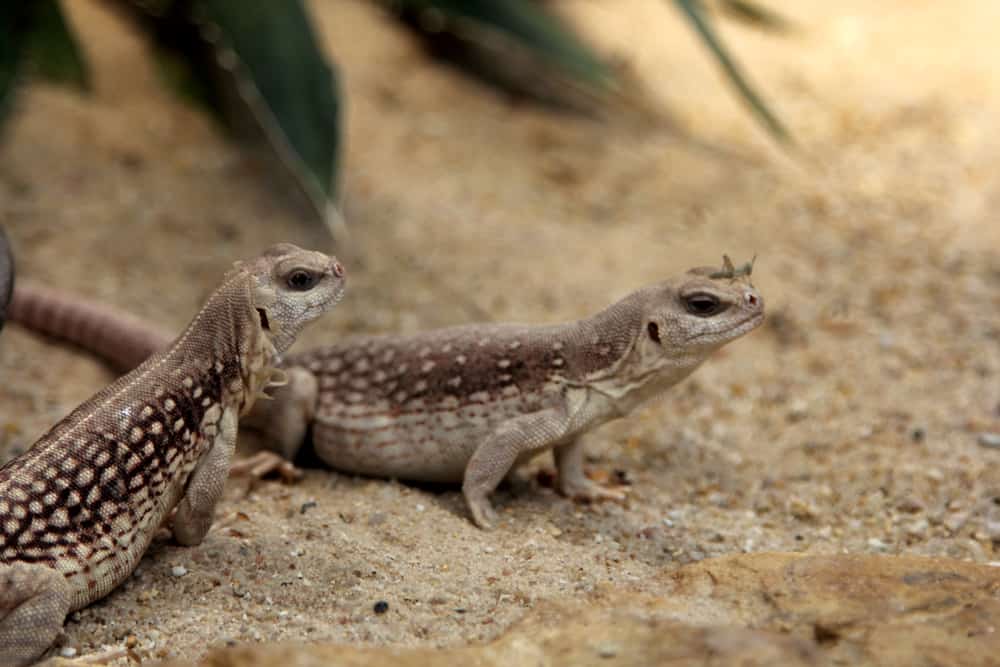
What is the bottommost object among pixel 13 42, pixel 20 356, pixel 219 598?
pixel 20 356

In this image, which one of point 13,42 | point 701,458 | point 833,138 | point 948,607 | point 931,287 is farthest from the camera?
point 833,138

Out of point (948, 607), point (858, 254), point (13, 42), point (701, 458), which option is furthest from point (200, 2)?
point (948, 607)

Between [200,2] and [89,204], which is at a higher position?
[200,2]

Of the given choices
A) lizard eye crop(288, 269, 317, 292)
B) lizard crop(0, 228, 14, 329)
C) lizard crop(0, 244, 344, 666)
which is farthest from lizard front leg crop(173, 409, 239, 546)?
lizard crop(0, 228, 14, 329)

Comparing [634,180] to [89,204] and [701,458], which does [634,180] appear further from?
[89,204]

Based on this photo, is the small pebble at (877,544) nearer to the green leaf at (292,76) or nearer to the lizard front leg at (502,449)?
the lizard front leg at (502,449)

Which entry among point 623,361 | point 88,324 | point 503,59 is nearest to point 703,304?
point 623,361

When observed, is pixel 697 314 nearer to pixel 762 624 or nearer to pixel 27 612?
pixel 762 624
